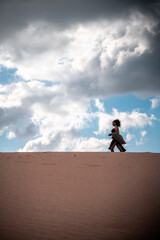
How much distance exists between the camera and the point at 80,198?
21.6ft

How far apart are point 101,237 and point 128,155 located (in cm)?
651

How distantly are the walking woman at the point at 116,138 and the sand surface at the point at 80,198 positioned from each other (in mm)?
931

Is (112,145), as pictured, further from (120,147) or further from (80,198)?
(80,198)

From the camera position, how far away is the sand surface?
504 cm

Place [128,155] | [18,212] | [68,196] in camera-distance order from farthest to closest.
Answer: [128,155] → [68,196] → [18,212]

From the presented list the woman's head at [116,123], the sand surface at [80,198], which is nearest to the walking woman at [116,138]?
the woman's head at [116,123]

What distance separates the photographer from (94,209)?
597 cm

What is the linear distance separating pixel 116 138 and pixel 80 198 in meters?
5.27

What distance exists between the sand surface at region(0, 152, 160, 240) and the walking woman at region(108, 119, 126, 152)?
36.6 inches

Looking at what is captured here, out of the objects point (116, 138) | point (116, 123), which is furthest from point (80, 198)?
point (116, 123)

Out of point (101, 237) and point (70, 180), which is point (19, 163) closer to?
point (70, 180)

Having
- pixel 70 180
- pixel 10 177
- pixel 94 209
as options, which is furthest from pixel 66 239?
pixel 10 177

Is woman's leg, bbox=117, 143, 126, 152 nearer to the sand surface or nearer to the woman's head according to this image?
the sand surface

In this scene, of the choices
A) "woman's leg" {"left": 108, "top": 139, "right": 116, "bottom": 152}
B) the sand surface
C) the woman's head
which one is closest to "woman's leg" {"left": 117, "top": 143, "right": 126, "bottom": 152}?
"woman's leg" {"left": 108, "top": 139, "right": 116, "bottom": 152}
